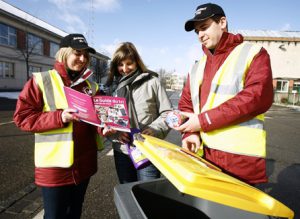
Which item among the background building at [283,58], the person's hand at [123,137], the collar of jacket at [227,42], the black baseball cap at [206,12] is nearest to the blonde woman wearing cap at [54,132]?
the person's hand at [123,137]

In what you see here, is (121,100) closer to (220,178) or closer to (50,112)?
(50,112)

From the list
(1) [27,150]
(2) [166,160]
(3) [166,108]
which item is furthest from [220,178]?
(1) [27,150]

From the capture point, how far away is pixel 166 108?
2.58 meters

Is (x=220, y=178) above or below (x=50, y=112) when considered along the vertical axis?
below

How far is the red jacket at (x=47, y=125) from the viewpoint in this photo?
2.11 m

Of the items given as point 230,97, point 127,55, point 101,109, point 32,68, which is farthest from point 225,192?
point 32,68

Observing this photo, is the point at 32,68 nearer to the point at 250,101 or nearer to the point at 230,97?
the point at 230,97

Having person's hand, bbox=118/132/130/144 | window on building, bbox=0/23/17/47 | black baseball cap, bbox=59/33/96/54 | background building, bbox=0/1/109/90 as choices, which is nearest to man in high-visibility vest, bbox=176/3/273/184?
person's hand, bbox=118/132/130/144

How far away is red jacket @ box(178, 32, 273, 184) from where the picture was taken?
171 centimetres

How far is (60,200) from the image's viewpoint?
2.19 meters

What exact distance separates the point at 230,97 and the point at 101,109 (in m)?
0.92

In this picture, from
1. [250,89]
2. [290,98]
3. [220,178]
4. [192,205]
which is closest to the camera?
[220,178]

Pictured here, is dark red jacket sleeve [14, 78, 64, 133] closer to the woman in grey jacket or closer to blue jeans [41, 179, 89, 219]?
blue jeans [41, 179, 89, 219]

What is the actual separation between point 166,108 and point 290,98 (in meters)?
33.4
